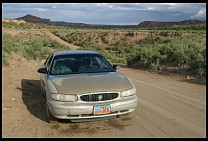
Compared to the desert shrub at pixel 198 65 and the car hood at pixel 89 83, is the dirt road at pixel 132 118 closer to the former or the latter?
the car hood at pixel 89 83

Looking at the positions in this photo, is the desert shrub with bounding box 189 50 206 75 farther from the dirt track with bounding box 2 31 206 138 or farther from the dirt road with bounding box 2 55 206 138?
the dirt road with bounding box 2 55 206 138

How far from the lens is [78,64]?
759 centimetres

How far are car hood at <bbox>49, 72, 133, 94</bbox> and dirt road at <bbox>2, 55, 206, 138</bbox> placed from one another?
735 mm

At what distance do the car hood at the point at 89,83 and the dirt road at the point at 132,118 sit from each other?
74cm

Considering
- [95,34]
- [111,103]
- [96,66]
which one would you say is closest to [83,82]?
[111,103]

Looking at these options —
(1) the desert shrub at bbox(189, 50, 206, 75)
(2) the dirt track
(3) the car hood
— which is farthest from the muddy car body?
(1) the desert shrub at bbox(189, 50, 206, 75)

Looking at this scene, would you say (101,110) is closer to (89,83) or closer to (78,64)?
(89,83)

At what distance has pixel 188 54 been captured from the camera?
1419 centimetres

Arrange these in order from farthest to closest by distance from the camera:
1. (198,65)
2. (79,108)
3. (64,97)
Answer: (198,65), (64,97), (79,108)

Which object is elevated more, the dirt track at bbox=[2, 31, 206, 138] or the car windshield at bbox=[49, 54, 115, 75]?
the car windshield at bbox=[49, 54, 115, 75]

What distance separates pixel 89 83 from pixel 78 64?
1425 mm

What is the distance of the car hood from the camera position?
5965 mm

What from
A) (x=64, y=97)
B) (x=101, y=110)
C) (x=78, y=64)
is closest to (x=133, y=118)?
(x=101, y=110)

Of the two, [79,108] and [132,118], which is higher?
[79,108]
